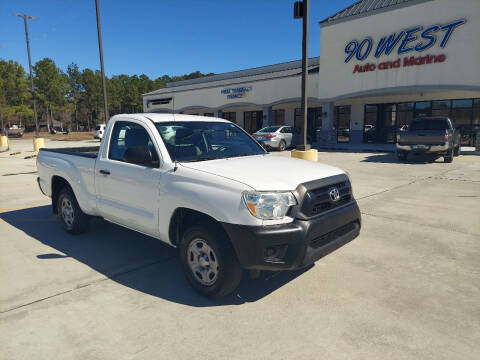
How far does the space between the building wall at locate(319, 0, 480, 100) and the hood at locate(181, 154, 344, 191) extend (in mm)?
20354

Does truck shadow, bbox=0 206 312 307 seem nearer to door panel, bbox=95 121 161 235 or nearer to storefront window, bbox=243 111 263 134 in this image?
Result: door panel, bbox=95 121 161 235

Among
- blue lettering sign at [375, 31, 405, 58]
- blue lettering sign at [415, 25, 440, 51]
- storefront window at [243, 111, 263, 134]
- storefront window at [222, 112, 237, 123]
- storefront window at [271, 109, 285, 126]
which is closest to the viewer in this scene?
blue lettering sign at [415, 25, 440, 51]

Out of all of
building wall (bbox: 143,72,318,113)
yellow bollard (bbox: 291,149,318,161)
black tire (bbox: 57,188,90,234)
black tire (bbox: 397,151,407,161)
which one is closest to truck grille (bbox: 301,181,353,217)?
black tire (bbox: 57,188,90,234)

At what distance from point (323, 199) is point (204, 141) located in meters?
1.68

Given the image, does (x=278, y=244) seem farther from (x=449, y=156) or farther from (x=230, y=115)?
(x=230, y=115)

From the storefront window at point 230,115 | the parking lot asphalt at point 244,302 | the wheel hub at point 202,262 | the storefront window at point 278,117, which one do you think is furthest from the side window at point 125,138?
the storefront window at point 230,115

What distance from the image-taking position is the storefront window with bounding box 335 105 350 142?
28.3 m

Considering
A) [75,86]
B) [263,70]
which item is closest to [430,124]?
[263,70]

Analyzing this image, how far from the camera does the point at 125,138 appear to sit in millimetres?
4570

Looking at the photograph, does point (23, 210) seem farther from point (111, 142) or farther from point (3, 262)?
point (111, 142)

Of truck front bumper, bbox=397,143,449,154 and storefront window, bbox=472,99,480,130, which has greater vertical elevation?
storefront window, bbox=472,99,480,130

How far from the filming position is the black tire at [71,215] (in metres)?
5.18

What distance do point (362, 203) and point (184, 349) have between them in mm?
5685

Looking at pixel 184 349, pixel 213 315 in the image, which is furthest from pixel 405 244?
pixel 184 349
